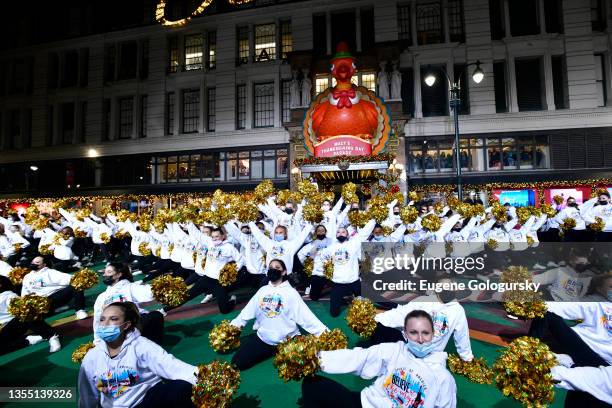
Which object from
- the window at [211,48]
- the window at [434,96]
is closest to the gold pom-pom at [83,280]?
the window at [434,96]

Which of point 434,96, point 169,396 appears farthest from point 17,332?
point 434,96

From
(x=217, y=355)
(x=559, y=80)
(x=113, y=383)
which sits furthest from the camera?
(x=559, y=80)

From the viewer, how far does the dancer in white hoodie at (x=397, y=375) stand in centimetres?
279

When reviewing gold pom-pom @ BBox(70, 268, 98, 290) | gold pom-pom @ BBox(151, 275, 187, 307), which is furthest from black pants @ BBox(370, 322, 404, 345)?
gold pom-pom @ BBox(70, 268, 98, 290)

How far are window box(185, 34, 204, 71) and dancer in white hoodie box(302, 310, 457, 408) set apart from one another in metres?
26.6

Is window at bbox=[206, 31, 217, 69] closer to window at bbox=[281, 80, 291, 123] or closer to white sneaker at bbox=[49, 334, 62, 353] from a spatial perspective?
window at bbox=[281, 80, 291, 123]

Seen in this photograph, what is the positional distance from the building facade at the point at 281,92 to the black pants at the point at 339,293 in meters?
14.5

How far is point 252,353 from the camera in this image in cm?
480

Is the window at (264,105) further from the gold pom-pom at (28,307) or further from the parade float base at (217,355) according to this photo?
the gold pom-pom at (28,307)

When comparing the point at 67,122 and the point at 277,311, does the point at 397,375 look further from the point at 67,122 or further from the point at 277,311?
the point at 67,122

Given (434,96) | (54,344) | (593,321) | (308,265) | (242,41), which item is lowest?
(54,344)

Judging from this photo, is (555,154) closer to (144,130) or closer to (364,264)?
(364,264)

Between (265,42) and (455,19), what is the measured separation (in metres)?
13.4

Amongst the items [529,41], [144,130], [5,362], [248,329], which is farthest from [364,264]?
[144,130]
